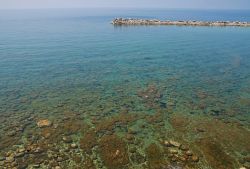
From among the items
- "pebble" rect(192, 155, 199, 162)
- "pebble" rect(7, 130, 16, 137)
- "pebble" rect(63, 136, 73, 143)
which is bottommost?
"pebble" rect(192, 155, 199, 162)

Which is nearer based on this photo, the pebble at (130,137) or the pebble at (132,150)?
the pebble at (132,150)

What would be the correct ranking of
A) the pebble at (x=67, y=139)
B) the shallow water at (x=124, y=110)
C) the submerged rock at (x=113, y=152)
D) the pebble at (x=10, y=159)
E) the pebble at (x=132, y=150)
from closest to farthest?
the pebble at (x=10, y=159) → the submerged rock at (x=113, y=152) → the shallow water at (x=124, y=110) → the pebble at (x=132, y=150) → the pebble at (x=67, y=139)

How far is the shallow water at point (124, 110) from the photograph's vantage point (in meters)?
19.6

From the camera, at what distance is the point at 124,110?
27.4 metres

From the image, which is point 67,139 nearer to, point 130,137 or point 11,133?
point 11,133

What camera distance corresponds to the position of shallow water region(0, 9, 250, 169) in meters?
19.6

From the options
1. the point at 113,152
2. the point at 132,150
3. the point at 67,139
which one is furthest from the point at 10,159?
the point at 132,150

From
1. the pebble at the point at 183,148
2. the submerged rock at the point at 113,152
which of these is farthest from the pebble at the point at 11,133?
the pebble at the point at 183,148

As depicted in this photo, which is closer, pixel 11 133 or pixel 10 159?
pixel 10 159

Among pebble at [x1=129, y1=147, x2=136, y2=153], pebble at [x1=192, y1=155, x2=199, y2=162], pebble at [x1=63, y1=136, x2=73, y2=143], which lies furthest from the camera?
pebble at [x1=63, y1=136, x2=73, y2=143]

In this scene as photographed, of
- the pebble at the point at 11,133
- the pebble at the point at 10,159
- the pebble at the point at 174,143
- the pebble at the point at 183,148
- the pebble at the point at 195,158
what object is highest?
the pebble at the point at 11,133

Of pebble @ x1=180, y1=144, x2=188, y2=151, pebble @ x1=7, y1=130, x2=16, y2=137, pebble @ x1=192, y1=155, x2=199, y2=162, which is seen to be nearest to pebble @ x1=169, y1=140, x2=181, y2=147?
pebble @ x1=180, y1=144, x2=188, y2=151

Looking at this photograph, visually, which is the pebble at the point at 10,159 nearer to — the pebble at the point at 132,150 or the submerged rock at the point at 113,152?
the submerged rock at the point at 113,152

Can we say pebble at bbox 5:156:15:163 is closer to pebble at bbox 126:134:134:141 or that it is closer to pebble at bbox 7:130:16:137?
pebble at bbox 7:130:16:137
